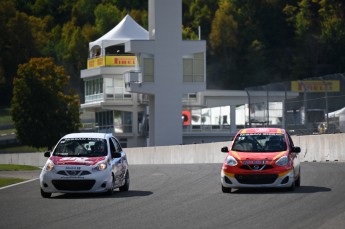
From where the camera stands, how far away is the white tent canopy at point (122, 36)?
308ft

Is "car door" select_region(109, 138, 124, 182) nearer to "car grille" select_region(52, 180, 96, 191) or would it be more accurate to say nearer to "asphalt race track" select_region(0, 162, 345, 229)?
"asphalt race track" select_region(0, 162, 345, 229)

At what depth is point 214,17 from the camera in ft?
486

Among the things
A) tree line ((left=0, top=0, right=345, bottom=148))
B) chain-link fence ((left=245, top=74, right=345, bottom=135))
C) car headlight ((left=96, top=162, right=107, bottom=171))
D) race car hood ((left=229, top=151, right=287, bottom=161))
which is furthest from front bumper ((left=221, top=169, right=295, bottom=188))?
tree line ((left=0, top=0, right=345, bottom=148))

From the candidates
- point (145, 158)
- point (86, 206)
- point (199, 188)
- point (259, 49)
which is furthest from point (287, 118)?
point (259, 49)

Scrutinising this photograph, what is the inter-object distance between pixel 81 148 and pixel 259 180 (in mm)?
4041

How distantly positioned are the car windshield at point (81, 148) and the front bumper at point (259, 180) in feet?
9.15

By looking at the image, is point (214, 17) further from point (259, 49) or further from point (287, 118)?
point (287, 118)

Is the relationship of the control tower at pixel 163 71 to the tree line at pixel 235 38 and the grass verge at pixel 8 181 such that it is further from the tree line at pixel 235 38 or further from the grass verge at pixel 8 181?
the grass verge at pixel 8 181

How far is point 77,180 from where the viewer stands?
24.2 meters

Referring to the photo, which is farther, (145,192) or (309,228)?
(145,192)

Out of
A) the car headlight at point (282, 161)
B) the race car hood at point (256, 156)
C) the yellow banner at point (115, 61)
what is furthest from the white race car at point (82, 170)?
the yellow banner at point (115, 61)

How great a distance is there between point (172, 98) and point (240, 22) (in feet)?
212

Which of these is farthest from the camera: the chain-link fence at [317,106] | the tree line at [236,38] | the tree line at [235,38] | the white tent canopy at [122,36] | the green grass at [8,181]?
the tree line at [236,38]

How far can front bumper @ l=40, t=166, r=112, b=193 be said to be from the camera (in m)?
24.2
